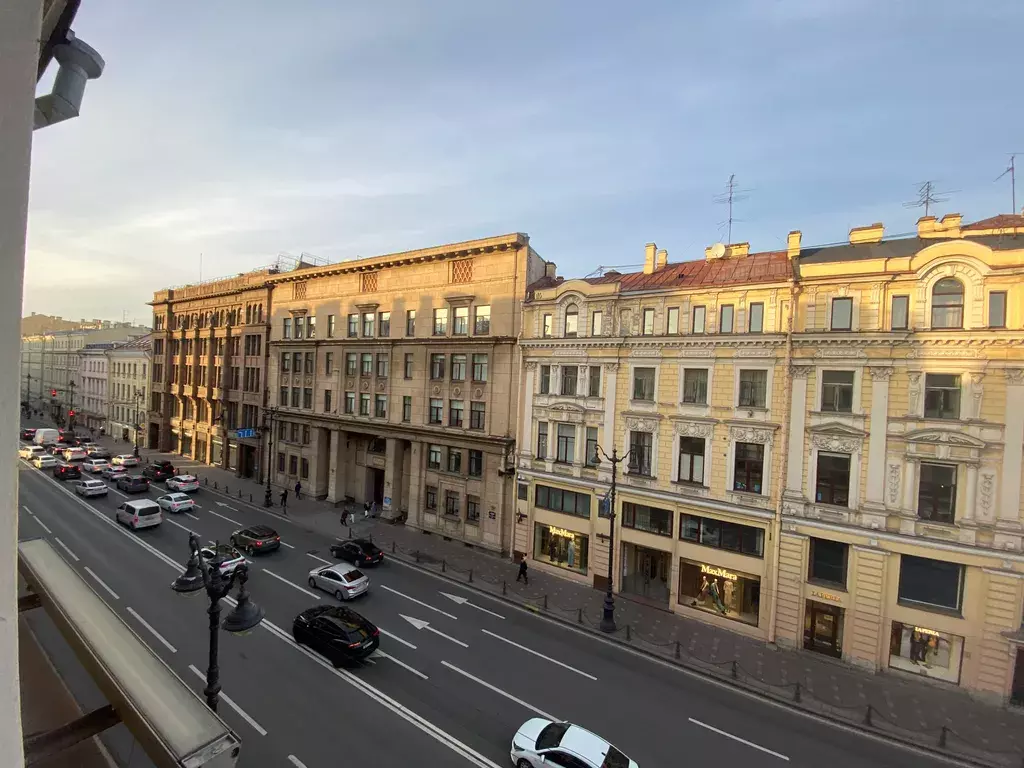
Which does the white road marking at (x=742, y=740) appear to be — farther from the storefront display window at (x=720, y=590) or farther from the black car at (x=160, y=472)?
the black car at (x=160, y=472)

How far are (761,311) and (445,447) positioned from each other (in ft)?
69.1

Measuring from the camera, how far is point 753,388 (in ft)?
75.8

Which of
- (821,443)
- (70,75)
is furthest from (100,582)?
(821,443)

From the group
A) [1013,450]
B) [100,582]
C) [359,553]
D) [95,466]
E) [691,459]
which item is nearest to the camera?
[1013,450]

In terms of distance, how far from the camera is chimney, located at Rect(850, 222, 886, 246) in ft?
75.8

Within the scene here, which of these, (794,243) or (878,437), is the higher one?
(794,243)

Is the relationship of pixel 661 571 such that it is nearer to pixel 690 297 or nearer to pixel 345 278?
pixel 690 297

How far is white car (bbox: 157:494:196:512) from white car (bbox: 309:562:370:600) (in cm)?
1708

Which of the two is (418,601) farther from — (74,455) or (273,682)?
(74,455)

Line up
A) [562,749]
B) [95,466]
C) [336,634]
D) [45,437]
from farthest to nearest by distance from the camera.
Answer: [45,437] → [95,466] → [336,634] → [562,749]

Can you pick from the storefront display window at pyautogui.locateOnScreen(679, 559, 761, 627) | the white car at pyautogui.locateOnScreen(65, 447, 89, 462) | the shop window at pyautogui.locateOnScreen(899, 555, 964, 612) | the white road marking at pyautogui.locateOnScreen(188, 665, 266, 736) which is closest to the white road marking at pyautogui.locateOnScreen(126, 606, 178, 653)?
the white road marking at pyautogui.locateOnScreen(188, 665, 266, 736)

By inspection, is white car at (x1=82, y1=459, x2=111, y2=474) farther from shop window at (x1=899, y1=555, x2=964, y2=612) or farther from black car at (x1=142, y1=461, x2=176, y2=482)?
shop window at (x1=899, y1=555, x2=964, y2=612)

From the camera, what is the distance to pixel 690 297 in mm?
24516

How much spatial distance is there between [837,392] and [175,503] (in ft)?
133
